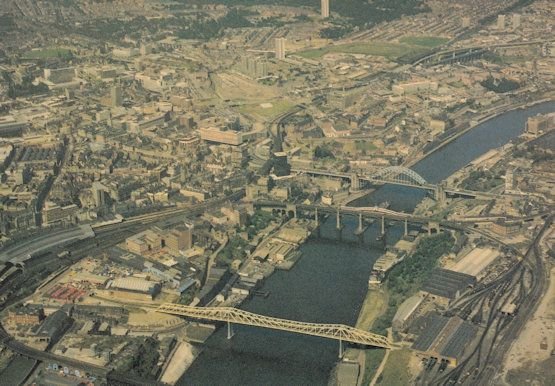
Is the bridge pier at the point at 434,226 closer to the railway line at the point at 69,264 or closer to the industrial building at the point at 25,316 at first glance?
the railway line at the point at 69,264

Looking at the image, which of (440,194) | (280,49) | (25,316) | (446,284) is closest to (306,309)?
(446,284)

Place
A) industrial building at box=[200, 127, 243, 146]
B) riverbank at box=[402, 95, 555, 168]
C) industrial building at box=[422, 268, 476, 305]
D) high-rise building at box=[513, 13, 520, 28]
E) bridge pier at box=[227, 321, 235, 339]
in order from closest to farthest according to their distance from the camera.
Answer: bridge pier at box=[227, 321, 235, 339] → industrial building at box=[422, 268, 476, 305] → riverbank at box=[402, 95, 555, 168] → industrial building at box=[200, 127, 243, 146] → high-rise building at box=[513, 13, 520, 28]

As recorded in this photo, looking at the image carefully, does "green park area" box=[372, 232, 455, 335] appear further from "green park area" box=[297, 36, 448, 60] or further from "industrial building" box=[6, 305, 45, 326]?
"green park area" box=[297, 36, 448, 60]

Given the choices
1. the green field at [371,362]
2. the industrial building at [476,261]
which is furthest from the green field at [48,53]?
the green field at [371,362]

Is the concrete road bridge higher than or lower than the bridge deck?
higher

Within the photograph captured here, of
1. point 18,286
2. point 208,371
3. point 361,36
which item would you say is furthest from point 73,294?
point 361,36

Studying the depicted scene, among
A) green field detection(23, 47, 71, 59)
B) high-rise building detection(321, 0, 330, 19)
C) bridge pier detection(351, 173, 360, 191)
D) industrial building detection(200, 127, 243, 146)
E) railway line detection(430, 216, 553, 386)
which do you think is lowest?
railway line detection(430, 216, 553, 386)

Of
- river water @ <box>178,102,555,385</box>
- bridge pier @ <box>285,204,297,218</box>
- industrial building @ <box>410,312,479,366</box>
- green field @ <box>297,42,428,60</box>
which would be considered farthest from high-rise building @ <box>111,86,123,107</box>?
industrial building @ <box>410,312,479,366</box>

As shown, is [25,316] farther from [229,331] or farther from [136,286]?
[229,331]
